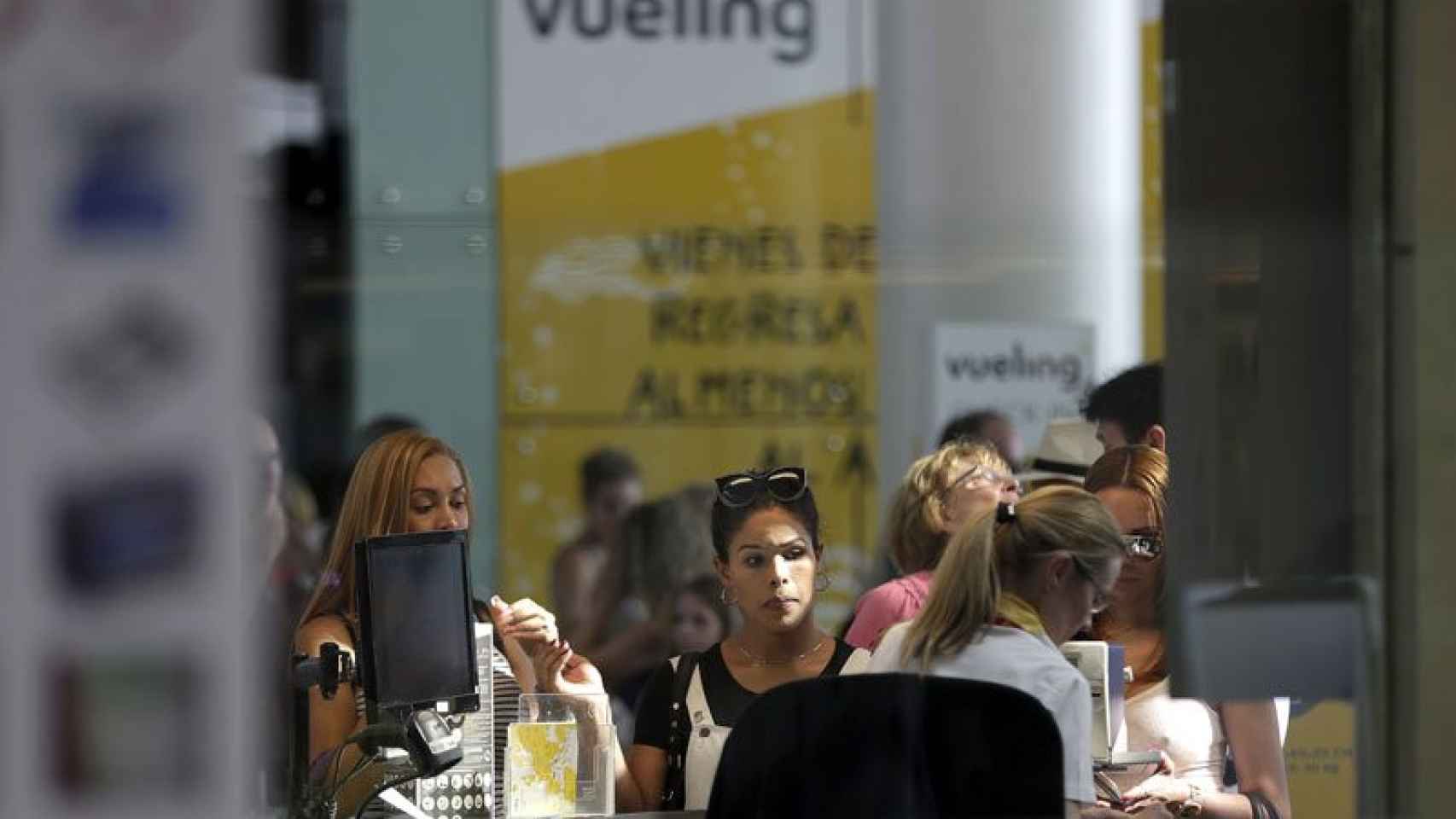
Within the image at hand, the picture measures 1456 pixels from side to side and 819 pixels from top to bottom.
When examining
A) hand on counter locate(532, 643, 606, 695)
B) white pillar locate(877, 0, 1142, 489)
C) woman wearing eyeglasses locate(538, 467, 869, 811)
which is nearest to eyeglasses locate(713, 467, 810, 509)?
woman wearing eyeglasses locate(538, 467, 869, 811)

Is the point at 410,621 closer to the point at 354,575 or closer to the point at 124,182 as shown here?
the point at 354,575

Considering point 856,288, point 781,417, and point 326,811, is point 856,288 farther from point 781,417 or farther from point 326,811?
point 326,811

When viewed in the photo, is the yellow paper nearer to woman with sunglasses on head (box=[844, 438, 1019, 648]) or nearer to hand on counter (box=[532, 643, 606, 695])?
hand on counter (box=[532, 643, 606, 695])

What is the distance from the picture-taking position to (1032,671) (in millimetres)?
2760

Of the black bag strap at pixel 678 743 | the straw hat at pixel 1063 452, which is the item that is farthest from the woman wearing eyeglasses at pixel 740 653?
the straw hat at pixel 1063 452

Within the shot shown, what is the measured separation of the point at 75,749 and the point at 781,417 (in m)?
1.13

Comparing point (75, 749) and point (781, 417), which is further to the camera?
point (781, 417)

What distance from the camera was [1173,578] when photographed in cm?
288

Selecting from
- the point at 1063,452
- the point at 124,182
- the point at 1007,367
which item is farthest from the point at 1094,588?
the point at 124,182

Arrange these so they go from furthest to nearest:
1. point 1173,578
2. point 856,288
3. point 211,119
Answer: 1. point 1173,578
2. point 856,288
3. point 211,119

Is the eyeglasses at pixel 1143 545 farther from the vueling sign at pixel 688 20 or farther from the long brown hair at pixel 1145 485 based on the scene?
the vueling sign at pixel 688 20

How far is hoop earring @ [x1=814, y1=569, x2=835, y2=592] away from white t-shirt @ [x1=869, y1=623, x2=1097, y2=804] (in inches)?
4.6

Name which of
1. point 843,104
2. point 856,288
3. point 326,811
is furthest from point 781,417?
point 326,811

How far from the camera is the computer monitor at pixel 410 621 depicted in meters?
2.86
